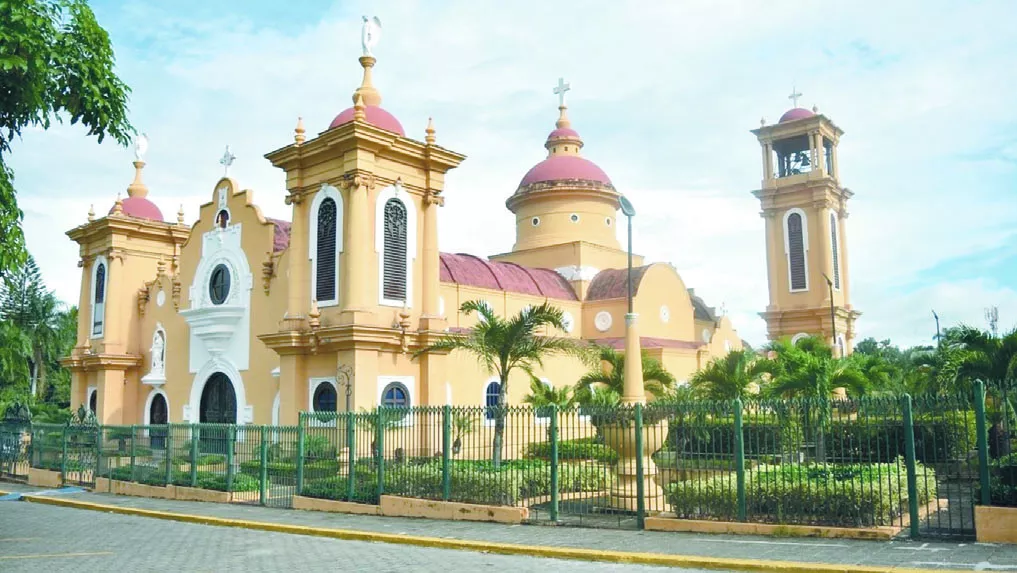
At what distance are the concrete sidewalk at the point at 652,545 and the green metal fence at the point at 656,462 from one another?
598mm

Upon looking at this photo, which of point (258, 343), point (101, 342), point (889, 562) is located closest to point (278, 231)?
point (258, 343)

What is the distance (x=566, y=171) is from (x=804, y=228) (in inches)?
522

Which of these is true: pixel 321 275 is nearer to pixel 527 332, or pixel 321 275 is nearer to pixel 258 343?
pixel 258 343

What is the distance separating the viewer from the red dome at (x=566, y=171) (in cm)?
3797

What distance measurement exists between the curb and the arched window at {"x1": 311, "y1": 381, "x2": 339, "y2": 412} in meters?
6.31

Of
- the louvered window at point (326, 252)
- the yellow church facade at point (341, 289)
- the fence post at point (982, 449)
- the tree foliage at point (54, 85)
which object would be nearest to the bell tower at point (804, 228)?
the yellow church facade at point (341, 289)

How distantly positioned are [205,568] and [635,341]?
7.40 m

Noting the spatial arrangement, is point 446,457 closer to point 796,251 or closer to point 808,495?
point 808,495

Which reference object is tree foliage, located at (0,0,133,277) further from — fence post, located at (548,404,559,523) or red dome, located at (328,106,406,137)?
red dome, located at (328,106,406,137)

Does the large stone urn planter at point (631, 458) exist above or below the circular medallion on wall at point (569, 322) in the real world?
below

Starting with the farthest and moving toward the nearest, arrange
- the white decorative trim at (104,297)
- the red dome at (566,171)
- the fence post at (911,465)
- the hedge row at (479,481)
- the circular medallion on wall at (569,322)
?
the red dome at (566,171) < the circular medallion on wall at (569,322) < the white decorative trim at (104,297) < the hedge row at (479,481) < the fence post at (911,465)

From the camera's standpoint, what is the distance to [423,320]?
75.6 feet

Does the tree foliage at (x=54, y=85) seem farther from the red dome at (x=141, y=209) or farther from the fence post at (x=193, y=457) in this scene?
the red dome at (x=141, y=209)

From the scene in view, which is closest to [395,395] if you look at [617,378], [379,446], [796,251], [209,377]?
→ [617,378]
